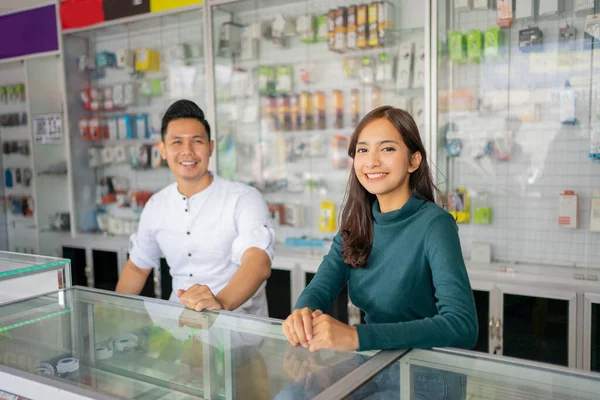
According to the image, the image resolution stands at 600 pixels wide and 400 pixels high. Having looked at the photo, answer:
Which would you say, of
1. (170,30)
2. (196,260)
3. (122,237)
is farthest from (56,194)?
(196,260)

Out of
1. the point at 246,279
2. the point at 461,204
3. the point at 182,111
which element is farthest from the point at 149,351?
the point at 461,204

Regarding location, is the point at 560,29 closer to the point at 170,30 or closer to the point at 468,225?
the point at 468,225

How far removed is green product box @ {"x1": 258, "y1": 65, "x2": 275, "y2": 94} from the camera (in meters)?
→ 4.36

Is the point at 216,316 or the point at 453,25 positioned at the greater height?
the point at 453,25

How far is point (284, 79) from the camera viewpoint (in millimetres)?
4297

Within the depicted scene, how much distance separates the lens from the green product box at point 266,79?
436cm

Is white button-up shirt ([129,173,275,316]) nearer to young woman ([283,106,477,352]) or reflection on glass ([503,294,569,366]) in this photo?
young woman ([283,106,477,352])

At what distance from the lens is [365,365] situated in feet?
3.59

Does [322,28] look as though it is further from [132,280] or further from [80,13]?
[132,280]

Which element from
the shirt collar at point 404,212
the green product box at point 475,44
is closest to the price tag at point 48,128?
the green product box at point 475,44

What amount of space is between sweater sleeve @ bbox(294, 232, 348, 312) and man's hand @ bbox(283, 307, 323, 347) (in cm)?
26

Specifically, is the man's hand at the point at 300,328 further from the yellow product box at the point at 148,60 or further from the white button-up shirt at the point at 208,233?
the yellow product box at the point at 148,60

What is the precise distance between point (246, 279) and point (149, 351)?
0.70 meters

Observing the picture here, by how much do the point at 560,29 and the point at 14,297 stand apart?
10.3 ft
